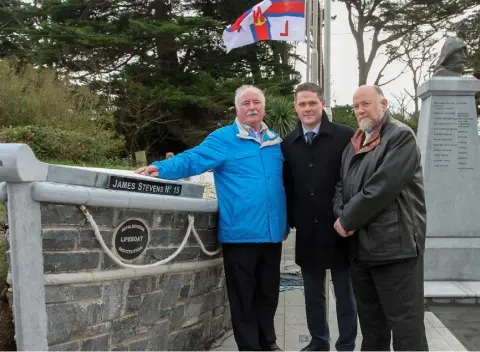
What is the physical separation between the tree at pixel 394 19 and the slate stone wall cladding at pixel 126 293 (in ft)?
64.7

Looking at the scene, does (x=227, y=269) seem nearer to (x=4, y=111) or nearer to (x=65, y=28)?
(x=4, y=111)

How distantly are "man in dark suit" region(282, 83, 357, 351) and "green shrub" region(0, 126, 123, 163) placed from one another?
6997 millimetres

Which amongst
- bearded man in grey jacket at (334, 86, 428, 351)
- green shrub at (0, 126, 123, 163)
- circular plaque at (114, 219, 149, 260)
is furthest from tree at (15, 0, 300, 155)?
bearded man in grey jacket at (334, 86, 428, 351)

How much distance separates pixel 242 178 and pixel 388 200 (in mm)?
1116

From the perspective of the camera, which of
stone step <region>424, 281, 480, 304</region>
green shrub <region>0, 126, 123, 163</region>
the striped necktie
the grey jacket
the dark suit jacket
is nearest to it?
the grey jacket

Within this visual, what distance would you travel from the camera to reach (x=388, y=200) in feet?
9.57

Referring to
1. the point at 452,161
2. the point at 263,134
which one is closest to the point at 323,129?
the point at 263,134

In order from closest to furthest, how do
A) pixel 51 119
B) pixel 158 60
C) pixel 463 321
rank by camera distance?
pixel 463 321, pixel 51 119, pixel 158 60

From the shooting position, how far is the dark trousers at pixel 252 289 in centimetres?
362

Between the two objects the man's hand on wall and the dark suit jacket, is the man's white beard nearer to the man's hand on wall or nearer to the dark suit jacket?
the dark suit jacket

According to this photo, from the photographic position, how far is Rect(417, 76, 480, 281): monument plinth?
597 centimetres

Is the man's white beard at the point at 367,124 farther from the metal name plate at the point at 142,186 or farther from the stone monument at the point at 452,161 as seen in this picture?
the stone monument at the point at 452,161

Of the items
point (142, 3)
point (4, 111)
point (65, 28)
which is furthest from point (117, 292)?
point (142, 3)

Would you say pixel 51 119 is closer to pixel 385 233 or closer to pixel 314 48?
pixel 314 48
